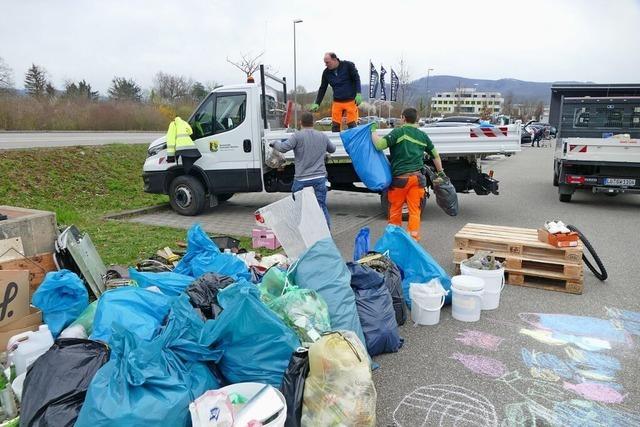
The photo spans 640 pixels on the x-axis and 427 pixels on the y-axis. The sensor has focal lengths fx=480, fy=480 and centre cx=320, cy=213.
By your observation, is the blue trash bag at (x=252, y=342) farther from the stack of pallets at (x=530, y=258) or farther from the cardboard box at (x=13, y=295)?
the stack of pallets at (x=530, y=258)

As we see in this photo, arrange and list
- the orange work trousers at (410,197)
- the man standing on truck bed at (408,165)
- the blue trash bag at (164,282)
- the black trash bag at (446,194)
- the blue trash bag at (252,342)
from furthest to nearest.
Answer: the black trash bag at (446,194)
the man standing on truck bed at (408,165)
the orange work trousers at (410,197)
the blue trash bag at (164,282)
the blue trash bag at (252,342)

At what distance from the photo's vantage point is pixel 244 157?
8359 mm

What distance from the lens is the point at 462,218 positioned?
8797mm

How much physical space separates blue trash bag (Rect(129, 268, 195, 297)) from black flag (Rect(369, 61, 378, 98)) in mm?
15235

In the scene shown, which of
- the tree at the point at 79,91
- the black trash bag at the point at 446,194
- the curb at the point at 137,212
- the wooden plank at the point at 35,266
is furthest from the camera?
the tree at the point at 79,91

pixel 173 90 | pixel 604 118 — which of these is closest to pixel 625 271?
pixel 604 118

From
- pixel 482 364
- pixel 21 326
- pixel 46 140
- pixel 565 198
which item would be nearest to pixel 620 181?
pixel 565 198

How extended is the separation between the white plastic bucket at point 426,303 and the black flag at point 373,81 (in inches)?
582

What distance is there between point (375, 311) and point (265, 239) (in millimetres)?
3048

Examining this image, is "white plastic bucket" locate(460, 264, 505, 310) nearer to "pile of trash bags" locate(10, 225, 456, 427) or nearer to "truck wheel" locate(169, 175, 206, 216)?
"pile of trash bags" locate(10, 225, 456, 427)

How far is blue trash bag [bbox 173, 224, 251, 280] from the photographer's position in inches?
173

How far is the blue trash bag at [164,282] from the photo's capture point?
382cm

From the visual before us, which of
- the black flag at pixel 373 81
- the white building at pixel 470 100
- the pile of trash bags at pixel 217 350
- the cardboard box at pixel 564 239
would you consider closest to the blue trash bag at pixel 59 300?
the pile of trash bags at pixel 217 350

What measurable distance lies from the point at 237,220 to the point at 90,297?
452cm
